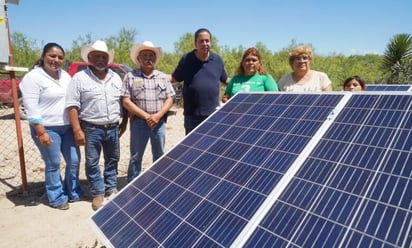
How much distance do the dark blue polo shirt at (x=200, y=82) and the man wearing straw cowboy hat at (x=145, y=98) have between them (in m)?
0.30

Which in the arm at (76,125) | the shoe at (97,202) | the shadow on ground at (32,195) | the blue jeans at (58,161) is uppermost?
the arm at (76,125)

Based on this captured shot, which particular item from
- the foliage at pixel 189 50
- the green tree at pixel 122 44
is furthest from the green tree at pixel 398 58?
the green tree at pixel 122 44

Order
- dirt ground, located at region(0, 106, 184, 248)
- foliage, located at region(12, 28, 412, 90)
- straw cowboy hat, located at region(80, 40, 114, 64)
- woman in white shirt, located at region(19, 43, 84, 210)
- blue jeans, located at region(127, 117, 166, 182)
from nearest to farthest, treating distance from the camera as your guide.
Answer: dirt ground, located at region(0, 106, 184, 248), woman in white shirt, located at region(19, 43, 84, 210), straw cowboy hat, located at region(80, 40, 114, 64), blue jeans, located at region(127, 117, 166, 182), foliage, located at region(12, 28, 412, 90)

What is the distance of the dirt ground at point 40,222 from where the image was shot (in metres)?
4.12

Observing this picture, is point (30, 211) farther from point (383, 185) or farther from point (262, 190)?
point (383, 185)

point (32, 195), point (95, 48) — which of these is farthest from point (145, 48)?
point (32, 195)

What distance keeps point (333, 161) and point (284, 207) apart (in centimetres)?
49

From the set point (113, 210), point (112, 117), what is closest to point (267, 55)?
point (112, 117)

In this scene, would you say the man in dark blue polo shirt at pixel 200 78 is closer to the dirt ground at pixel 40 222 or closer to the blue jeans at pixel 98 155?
the blue jeans at pixel 98 155

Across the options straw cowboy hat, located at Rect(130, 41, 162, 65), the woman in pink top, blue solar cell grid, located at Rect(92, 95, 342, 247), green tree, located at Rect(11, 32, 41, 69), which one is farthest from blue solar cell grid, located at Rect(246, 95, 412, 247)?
green tree, located at Rect(11, 32, 41, 69)

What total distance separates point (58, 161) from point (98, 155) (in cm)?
60

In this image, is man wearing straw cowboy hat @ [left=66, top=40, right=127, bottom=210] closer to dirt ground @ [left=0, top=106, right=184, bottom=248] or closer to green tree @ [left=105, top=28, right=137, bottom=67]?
dirt ground @ [left=0, top=106, right=184, bottom=248]

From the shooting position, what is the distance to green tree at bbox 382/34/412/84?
14.1 m

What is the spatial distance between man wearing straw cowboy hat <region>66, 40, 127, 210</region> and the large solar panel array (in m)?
1.98
